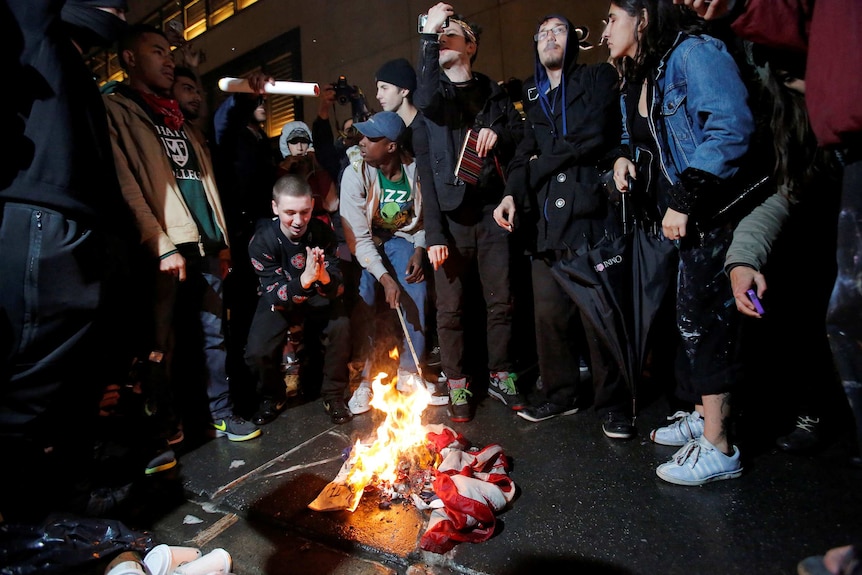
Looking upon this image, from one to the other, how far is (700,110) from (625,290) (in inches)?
41.9

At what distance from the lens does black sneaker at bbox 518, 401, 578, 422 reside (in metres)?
3.59

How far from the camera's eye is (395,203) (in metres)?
4.37

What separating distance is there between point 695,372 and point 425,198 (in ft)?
7.36

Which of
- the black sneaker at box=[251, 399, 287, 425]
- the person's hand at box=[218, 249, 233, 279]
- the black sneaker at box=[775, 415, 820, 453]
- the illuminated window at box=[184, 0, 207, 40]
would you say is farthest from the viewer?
the illuminated window at box=[184, 0, 207, 40]

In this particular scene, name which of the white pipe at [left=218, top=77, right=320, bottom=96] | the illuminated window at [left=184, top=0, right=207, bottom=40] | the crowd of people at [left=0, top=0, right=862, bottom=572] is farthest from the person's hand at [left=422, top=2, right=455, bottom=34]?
the illuminated window at [left=184, top=0, right=207, bottom=40]

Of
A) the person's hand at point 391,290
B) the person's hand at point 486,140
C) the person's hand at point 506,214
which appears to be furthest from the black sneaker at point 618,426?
the person's hand at point 486,140

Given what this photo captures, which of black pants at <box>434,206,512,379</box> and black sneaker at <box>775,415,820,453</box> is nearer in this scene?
black sneaker at <box>775,415,820,453</box>

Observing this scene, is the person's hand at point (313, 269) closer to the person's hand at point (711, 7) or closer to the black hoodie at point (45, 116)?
the black hoodie at point (45, 116)

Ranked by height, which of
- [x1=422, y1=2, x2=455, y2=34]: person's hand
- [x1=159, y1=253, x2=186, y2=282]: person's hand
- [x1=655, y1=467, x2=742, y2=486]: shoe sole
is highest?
[x1=422, y1=2, x2=455, y2=34]: person's hand

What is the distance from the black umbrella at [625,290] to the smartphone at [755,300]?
679 mm

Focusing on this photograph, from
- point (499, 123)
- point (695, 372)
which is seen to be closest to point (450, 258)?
point (499, 123)

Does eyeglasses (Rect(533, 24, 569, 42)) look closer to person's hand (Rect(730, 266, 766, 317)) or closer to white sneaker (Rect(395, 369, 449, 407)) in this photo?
person's hand (Rect(730, 266, 766, 317))

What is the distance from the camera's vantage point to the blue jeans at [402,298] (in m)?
4.36

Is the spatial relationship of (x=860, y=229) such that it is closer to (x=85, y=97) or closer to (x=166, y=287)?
(x=85, y=97)
